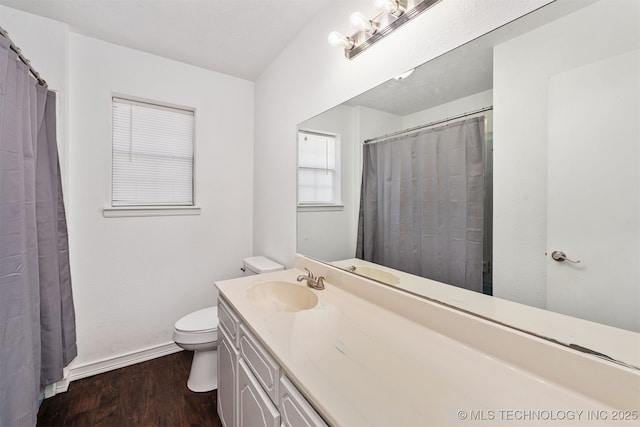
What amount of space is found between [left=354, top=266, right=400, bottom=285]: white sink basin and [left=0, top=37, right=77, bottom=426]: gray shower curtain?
157cm

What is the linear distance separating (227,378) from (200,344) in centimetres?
54

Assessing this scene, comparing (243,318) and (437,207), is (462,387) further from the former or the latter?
(243,318)

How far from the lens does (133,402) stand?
5.58 ft

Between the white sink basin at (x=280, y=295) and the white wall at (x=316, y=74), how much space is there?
44 centimetres

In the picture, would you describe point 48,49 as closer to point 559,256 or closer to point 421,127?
point 421,127

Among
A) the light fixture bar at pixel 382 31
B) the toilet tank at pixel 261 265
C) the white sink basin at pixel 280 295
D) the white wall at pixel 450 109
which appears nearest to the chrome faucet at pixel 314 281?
the white sink basin at pixel 280 295

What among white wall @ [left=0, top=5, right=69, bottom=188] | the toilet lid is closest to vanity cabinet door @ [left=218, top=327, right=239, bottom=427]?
the toilet lid

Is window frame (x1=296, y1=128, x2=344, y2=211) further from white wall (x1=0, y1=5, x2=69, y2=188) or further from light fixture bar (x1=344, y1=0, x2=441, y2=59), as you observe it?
white wall (x1=0, y1=5, x2=69, y2=188)

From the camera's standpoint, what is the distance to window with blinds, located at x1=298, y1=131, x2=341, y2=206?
5.34 ft

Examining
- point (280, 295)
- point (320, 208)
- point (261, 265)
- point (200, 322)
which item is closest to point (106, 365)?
point (200, 322)

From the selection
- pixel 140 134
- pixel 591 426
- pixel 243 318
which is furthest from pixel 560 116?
pixel 140 134

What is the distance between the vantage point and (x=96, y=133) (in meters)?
1.97

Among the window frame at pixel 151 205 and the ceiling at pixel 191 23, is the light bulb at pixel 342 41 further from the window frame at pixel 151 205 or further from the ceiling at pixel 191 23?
the window frame at pixel 151 205

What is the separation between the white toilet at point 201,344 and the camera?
1740 mm
